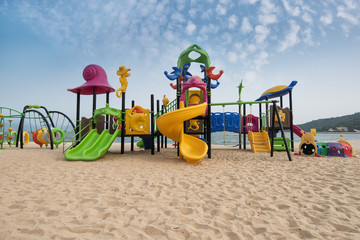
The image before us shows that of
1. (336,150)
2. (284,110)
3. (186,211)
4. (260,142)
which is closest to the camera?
(186,211)

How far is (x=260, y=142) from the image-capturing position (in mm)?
11695

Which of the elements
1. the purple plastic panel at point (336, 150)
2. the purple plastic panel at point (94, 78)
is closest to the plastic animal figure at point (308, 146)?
the purple plastic panel at point (336, 150)

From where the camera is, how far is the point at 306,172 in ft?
18.3

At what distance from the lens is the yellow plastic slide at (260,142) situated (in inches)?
439

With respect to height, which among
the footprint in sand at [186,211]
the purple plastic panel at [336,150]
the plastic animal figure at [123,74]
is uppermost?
the plastic animal figure at [123,74]

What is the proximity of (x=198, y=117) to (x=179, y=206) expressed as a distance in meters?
5.36

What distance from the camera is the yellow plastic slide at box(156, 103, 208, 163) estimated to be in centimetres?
690

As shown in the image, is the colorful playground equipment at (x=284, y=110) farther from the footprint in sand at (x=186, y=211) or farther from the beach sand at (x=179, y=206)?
the footprint in sand at (x=186, y=211)

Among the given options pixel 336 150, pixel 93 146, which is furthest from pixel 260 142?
pixel 93 146

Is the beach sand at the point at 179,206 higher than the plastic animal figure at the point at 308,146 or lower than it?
lower

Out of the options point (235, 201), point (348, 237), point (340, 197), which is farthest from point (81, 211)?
point (340, 197)

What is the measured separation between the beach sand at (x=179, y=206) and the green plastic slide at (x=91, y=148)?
257 centimetres

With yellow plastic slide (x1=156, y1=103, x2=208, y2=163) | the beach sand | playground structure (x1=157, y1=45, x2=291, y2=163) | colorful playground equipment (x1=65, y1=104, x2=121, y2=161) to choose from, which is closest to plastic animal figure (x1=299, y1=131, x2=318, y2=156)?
playground structure (x1=157, y1=45, x2=291, y2=163)

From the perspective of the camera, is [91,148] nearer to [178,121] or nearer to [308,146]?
[178,121]
